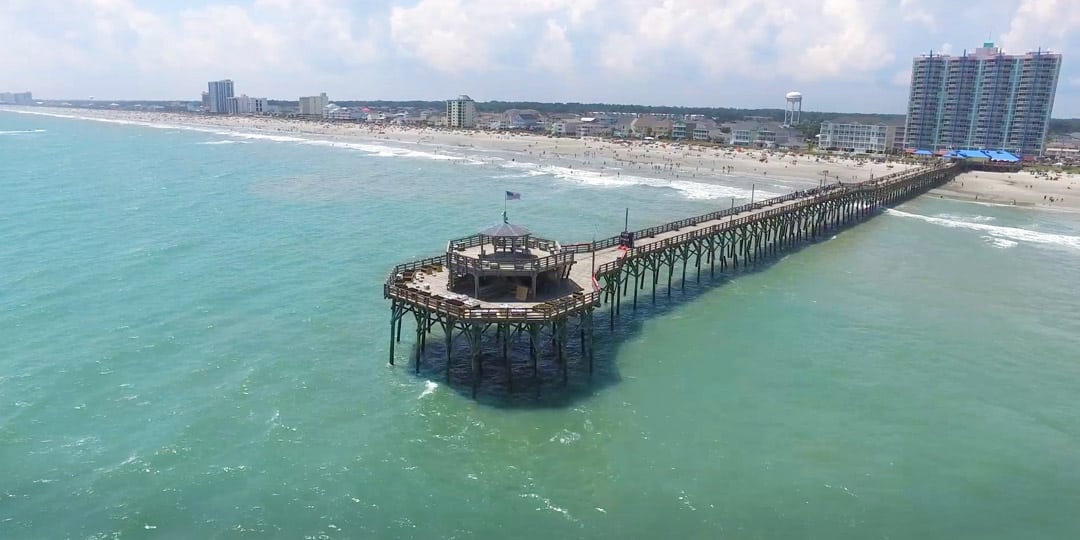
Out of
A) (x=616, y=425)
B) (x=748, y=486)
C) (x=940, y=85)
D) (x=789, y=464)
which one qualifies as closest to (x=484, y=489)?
(x=616, y=425)

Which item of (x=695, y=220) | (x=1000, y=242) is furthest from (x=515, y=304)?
(x=1000, y=242)

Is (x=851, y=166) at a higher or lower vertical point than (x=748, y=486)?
higher

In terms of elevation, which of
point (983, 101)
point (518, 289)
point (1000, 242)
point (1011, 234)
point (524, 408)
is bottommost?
point (524, 408)

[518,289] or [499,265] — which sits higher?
[499,265]

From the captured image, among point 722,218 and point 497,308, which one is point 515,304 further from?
point 722,218

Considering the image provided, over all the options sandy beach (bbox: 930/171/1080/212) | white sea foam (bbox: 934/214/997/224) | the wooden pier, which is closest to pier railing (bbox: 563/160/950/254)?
the wooden pier

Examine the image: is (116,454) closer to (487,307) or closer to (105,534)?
(105,534)
